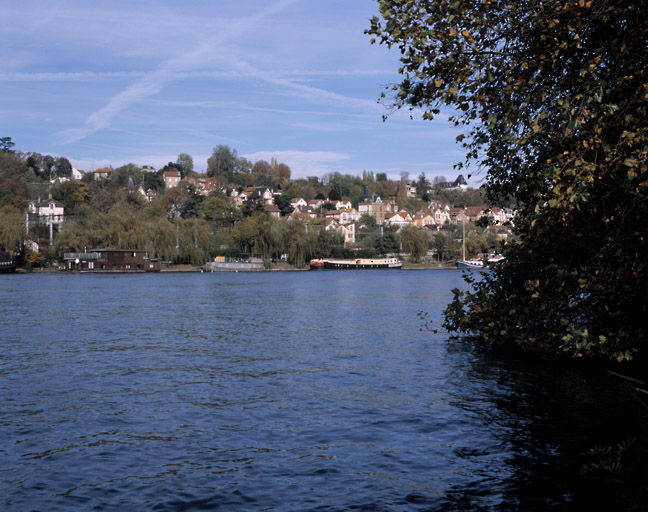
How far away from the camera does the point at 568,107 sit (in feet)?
33.4

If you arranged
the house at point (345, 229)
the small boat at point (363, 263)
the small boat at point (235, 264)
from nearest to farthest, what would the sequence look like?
the small boat at point (235, 264) → the small boat at point (363, 263) → the house at point (345, 229)

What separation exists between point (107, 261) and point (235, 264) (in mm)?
20102

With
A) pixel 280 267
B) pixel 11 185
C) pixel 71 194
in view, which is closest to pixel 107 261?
pixel 280 267

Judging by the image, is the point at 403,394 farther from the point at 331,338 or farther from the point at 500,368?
the point at 331,338

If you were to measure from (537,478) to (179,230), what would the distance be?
9890cm

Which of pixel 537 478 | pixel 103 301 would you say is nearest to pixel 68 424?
pixel 537 478

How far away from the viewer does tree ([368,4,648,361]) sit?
995 cm

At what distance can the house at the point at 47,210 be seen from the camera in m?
122

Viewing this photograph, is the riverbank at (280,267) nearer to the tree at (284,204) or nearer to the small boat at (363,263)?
the small boat at (363,263)

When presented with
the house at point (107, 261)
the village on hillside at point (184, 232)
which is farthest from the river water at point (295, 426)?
the house at point (107, 261)

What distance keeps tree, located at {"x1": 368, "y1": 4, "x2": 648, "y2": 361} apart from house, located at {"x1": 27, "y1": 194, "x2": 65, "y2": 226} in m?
118

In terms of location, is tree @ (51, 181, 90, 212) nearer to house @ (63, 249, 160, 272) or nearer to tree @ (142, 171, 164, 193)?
house @ (63, 249, 160, 272)

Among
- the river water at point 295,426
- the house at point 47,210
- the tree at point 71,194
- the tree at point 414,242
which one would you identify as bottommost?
the river water at point 295,426

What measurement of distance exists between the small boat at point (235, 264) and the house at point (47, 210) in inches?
1338
